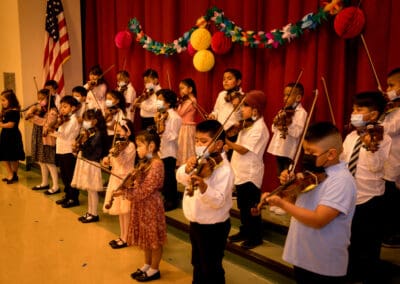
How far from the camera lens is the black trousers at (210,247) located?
2.95 m

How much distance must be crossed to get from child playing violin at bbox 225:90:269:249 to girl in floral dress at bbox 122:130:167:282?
0.66 meters

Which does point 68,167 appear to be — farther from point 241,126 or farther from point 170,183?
point 241,126

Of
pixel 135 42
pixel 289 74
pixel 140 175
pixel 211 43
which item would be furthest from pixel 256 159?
pixel 135 42

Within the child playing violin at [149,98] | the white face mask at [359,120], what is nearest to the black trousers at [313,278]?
the white face mask at [359,120]

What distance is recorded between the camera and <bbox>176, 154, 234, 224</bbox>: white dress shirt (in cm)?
271

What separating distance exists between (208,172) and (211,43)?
2951 mm

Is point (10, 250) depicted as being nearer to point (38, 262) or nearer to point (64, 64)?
point (38, 262)

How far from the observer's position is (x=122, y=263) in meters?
3.95

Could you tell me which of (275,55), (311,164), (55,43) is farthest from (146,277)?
(55,43)

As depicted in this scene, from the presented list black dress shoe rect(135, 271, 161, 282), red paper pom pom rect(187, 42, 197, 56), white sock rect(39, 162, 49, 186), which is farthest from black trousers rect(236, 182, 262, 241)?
white sock rect(39, 162, 49, 186)

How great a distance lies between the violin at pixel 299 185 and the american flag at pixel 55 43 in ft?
19.9

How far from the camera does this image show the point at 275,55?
4.82 metres

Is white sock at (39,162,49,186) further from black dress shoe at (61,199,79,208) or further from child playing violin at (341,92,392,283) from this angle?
child playing violin at (341,92,392,283)

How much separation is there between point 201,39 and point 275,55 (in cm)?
101
